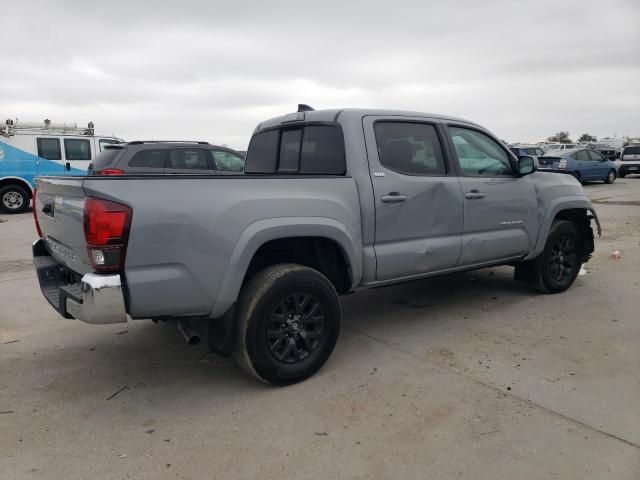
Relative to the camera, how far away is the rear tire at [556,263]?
520 centimetres

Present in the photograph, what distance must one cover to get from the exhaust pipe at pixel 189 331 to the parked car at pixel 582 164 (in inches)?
699

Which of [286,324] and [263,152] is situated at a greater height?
[263,152]

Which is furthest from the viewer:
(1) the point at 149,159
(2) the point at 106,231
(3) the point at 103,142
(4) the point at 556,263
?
(3) the point at 103,142

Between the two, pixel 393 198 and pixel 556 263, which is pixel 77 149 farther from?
pixel 556 263

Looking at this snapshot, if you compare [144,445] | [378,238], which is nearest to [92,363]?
[144,445]

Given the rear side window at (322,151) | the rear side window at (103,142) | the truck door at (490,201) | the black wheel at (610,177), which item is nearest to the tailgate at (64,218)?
the rear side window at (322,151)

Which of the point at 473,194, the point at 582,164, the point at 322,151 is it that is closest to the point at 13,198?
the point at 322,151

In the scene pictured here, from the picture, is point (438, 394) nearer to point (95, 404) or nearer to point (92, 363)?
point (95, 404)

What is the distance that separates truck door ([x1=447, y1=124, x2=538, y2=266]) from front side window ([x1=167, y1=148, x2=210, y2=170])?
21.8ft

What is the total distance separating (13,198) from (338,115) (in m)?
12.7

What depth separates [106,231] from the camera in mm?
2625

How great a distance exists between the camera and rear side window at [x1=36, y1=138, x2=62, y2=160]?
13500 mm

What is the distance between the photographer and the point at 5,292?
18.5ft

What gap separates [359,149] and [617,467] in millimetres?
2458
